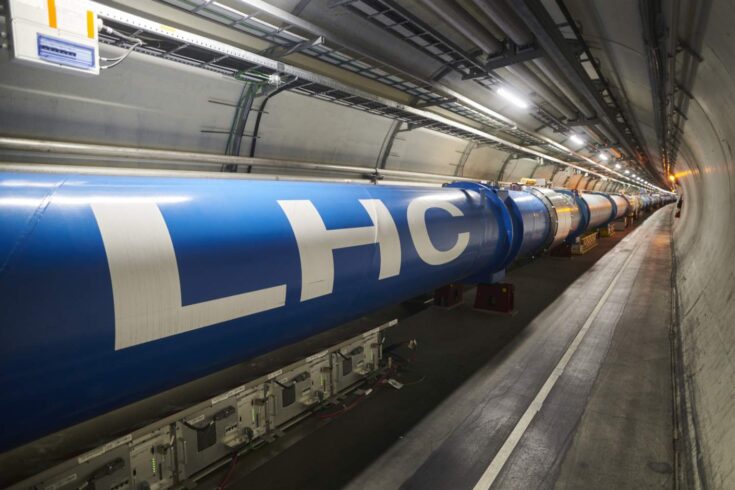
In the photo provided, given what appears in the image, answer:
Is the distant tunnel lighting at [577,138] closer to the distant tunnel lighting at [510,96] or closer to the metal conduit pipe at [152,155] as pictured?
the distant tunnel lighting at [510,96]

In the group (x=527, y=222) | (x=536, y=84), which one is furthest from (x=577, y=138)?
(x=527, y=222)

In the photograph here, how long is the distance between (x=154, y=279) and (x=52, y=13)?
Answer: 2554mm

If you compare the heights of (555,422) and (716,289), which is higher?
(716,289)

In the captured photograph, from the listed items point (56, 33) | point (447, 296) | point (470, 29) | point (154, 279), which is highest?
point (470, 29)

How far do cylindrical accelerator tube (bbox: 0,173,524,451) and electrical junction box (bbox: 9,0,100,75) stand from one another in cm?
149

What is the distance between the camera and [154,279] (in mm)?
2398

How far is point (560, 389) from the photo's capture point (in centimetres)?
540

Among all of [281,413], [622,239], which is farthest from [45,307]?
[622,239]

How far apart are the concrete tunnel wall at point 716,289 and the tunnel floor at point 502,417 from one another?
0.47 meters

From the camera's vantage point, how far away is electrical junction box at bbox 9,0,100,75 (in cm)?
310

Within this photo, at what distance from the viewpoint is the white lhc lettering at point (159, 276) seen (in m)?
2.28

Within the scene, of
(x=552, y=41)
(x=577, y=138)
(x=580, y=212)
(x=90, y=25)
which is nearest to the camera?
(x=90, y=25)

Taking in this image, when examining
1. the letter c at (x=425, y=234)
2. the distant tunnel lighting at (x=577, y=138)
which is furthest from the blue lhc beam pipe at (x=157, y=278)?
the distant tunnel lighting at (x=577, y=138)

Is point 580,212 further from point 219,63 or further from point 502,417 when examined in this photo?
point 219,63
